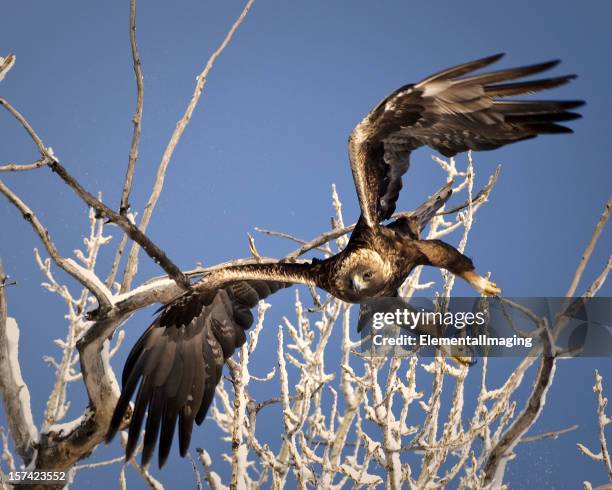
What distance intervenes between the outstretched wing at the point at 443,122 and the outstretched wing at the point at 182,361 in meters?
1.01

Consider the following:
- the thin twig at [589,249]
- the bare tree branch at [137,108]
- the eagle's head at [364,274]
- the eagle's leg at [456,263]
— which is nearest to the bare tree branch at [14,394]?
the bare tree branch at [137,108]

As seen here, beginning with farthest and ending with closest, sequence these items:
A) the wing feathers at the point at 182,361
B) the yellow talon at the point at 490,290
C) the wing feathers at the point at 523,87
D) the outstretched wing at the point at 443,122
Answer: the wing feathers at the point at 182,361
the yellow talon at the point at 490,290
the outstretched wing at the point at 443,122
the wing feathers at the point at 523,87

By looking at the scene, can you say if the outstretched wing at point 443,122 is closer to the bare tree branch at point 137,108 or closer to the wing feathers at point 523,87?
the wing feathers at point 523,87

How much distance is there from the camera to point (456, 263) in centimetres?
316

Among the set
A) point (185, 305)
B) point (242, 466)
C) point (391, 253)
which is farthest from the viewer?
point (185, 305)

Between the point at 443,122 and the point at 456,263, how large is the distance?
2.61 feet

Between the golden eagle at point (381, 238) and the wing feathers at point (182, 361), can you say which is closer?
the golden eagle at point (381, 238)

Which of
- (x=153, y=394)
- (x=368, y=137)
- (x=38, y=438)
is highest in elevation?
(x=368, y=137)

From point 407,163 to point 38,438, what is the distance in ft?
8.65

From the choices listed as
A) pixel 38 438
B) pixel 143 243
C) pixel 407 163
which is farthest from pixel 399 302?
pixel 38 438

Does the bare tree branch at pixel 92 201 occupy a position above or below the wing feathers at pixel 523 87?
below

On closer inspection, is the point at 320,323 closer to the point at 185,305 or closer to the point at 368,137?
the point at 185,305

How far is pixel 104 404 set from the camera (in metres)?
3.48

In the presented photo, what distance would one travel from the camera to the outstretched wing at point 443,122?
2967 mm
